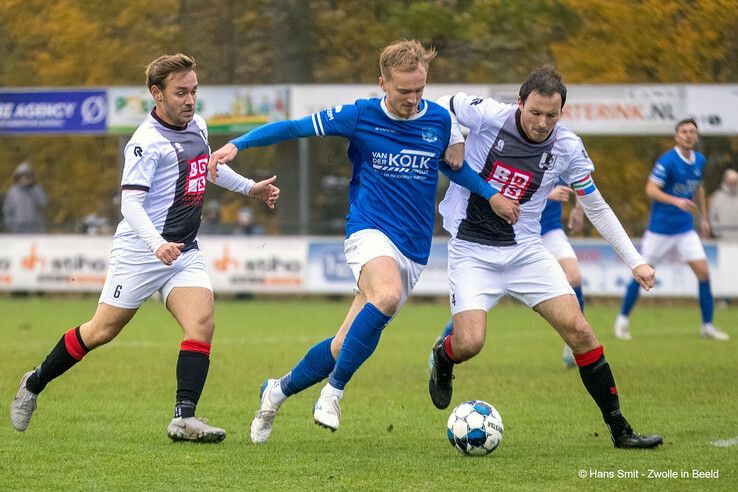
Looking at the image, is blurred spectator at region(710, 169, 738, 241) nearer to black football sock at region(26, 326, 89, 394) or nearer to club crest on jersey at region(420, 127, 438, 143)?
club crest on jersey at region(420, 127, 438, 143)

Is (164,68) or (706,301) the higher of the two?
(164,68)

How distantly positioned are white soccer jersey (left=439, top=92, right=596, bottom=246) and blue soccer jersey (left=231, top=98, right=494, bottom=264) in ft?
0.59

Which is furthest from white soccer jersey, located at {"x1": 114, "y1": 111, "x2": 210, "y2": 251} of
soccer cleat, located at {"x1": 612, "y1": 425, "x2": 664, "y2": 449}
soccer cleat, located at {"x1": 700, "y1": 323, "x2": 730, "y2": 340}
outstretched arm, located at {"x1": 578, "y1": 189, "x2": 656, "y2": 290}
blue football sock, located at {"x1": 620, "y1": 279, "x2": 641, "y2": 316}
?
soccer cleat, located at {"x1": 700, "y1": 323, "x2": 730, "y2": 340}

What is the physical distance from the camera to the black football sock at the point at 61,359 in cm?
729

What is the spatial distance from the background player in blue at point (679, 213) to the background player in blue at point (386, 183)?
6.21 m

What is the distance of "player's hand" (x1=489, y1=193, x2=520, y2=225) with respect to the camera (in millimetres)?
7047

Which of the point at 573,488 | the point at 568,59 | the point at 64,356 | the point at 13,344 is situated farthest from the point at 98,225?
the point at 573,488

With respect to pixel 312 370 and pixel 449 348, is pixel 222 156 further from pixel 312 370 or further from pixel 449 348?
pixel 449 348

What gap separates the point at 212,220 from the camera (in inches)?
853

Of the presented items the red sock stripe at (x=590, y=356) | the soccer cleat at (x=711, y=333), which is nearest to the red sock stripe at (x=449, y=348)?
the red sock stripe at (x=590, y=356)

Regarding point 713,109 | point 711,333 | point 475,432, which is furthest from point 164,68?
point 713,109

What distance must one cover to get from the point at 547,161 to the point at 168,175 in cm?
196

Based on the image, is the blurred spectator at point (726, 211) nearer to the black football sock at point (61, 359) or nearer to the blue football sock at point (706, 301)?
the blue football sock at point (706, 301)

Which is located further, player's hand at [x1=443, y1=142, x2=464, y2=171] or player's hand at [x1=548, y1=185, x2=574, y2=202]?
A: player's hand at [x1=548, y1=185, x2=574, y2=202]
